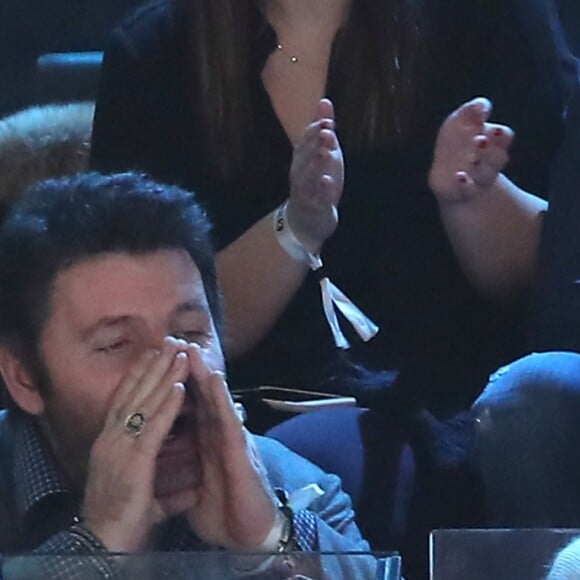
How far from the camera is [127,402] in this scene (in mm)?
1111

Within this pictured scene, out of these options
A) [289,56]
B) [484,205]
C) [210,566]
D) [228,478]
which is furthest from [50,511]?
[289,56]

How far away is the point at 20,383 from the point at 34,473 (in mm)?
90

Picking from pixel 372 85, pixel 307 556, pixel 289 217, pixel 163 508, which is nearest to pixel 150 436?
pixel 163 508

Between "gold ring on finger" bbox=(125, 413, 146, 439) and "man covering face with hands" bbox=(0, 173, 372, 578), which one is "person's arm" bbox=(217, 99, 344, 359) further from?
"gold ring on finger" bbox=(125, 413, 146, 439)

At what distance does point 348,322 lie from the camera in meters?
1.46

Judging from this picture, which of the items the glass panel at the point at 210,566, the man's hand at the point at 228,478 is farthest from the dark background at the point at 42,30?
the glass panel at the point at 210,566

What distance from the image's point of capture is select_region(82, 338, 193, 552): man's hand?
1084 millimetres

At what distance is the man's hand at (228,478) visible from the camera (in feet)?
→ 3.66

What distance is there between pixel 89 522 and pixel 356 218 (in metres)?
0.51

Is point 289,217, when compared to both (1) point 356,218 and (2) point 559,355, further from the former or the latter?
(2) point 559,355

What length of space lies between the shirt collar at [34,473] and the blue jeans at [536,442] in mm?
339

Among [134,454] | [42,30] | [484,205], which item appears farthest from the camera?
[42,30]

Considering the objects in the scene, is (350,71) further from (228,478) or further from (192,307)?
(228,478)

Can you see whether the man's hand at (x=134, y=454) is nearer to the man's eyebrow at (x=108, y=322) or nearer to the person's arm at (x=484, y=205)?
the man's eyebrow at (x=108, y=322)
